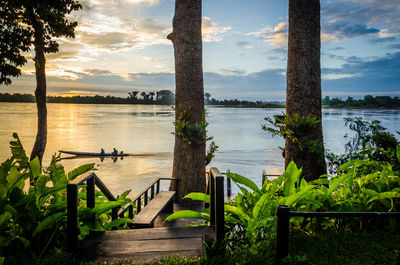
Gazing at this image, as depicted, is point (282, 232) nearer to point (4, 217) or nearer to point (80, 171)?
point (80, 171)

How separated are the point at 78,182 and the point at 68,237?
0.59 meters

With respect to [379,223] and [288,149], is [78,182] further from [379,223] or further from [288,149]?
[288,149]

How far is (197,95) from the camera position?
858 cm

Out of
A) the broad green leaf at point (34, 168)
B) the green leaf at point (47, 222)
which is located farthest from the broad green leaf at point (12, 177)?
the green leaf at point (47, 222)

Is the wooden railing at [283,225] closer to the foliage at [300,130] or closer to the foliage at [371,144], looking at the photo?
the foliage at [371,144]

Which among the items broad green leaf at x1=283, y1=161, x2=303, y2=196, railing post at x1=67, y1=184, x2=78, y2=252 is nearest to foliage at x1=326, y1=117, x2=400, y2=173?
broad green leaf at x1=283, y1=161, x2=303, y2=196

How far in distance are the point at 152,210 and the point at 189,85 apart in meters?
4.51

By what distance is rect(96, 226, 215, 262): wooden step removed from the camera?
Result: 278 cm

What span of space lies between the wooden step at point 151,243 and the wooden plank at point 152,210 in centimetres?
97

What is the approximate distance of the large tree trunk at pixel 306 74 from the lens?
22.4 feet

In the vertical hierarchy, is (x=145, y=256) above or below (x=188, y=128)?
below

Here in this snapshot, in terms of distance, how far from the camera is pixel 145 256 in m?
2.77

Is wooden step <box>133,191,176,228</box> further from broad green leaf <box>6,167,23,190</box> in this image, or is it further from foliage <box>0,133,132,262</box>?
broad green leaf <box>6,167,23,190</box>

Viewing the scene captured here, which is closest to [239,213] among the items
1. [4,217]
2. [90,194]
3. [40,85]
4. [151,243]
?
[151,243]
